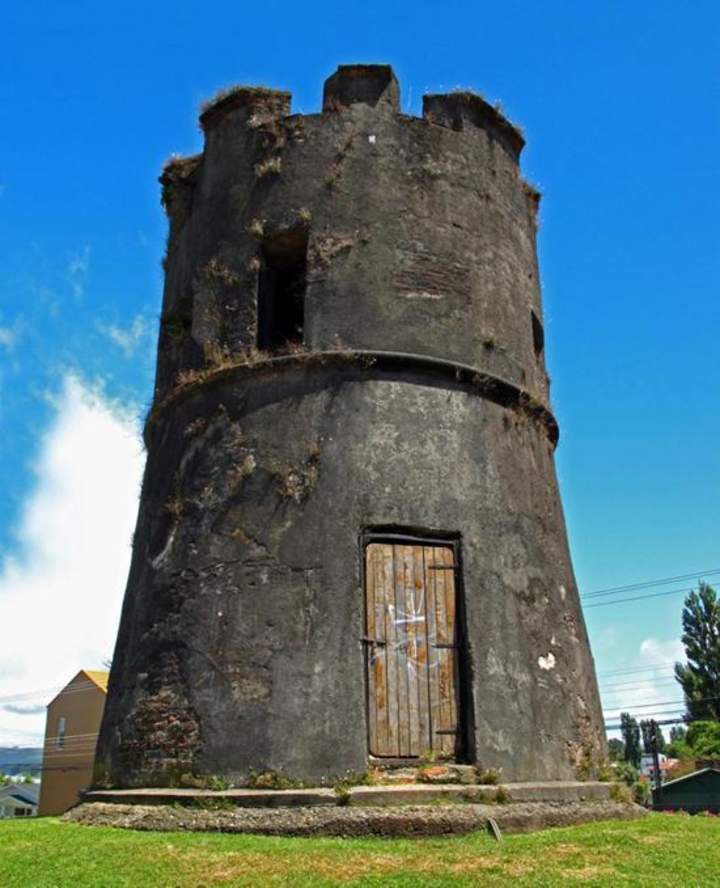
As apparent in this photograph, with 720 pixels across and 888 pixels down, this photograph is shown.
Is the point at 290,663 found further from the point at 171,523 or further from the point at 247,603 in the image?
the point at 171,523

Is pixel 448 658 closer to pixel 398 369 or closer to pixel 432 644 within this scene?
pixel 432 644

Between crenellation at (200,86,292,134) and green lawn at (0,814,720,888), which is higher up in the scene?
crenellation at (200,86,292,134)

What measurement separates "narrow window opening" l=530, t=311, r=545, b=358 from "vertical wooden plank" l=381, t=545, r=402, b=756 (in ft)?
14.5

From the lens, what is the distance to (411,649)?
883 centimetres

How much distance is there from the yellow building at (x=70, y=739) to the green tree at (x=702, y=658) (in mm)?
31808

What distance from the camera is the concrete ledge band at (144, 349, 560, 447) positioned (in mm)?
9805

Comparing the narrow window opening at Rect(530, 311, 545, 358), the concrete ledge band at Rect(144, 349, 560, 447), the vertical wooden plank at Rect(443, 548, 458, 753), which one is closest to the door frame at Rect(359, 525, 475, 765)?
the vertical wooden plank at Rect(443, 548, 458, 753)

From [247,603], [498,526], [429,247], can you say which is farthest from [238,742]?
[429,247]

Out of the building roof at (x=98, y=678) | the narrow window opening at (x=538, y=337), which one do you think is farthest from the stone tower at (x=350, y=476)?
the building roof at (x=98, y=678)

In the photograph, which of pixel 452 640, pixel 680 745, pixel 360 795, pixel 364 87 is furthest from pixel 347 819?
pixel 680 745

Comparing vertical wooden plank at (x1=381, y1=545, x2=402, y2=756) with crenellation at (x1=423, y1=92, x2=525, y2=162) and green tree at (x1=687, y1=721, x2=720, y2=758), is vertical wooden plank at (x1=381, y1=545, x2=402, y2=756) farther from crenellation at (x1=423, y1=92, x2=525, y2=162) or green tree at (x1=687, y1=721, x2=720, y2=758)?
green tree at (x1=687, y1=721, x2=720, y2=758)

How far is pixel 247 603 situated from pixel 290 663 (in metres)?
0.76

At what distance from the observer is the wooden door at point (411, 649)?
8.54 metres

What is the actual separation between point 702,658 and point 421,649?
49.3 meters
